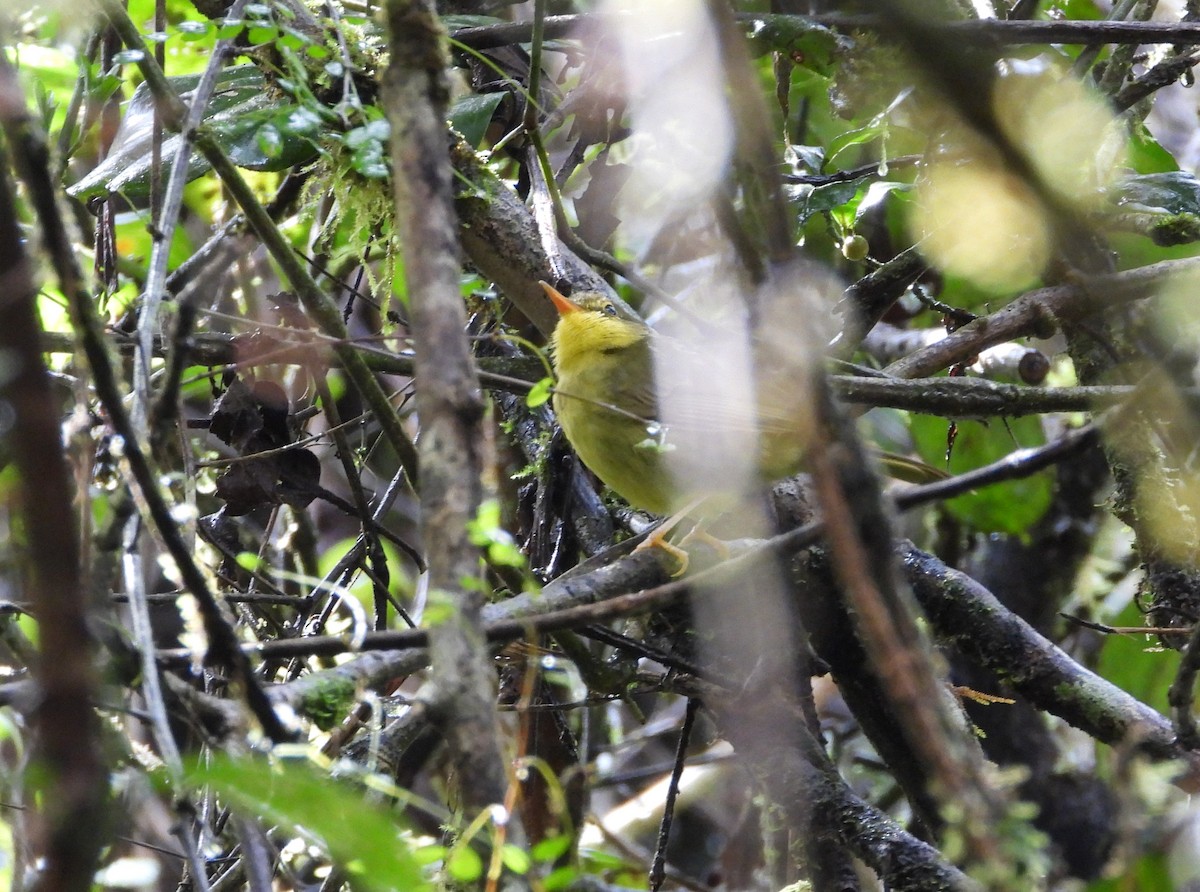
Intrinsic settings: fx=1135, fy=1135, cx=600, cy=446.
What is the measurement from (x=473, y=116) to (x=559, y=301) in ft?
1.93

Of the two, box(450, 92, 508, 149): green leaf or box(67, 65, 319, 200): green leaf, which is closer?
box(67, 65, 319, 200): green leaf

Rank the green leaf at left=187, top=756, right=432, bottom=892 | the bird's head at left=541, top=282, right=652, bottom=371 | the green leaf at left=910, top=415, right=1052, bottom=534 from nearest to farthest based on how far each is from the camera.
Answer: the green leaf at left=187, top=756, right=432, bottom=892, the bird's head at left=541, top=282, right=652, bottom=371, the green leaf at left=910, top=415, right=1052, bottom=534

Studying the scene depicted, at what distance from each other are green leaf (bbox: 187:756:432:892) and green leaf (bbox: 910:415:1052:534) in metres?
3.58

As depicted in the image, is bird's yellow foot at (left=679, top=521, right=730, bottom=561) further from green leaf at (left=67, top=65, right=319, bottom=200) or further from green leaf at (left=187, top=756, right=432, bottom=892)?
green leaf at (left=187, top=756, right=432, bottom=892)

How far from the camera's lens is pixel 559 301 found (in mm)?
3301

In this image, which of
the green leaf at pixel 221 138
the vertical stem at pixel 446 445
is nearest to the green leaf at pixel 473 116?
the green leaf at pixel 221 138

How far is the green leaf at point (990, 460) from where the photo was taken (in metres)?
4.38

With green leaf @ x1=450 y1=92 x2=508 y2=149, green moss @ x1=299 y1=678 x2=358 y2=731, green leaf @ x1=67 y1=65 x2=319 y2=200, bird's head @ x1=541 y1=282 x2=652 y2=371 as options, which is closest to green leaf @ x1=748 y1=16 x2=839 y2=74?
green leaf @ x1=450 y1=92 x2=508 y2=149

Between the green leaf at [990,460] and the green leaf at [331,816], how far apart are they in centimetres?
358

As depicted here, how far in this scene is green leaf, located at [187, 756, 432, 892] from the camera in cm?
109

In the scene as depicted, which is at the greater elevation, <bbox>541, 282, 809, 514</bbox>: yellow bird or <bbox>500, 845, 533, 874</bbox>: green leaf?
<bbox>500, 845, 533, 874</bbox>: green leaf

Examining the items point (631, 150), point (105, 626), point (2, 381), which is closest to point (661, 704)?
point (631, 150)

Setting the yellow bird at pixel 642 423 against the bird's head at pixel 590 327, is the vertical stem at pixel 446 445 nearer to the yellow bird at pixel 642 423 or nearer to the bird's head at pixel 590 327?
the yellow bird at pixel 642 423

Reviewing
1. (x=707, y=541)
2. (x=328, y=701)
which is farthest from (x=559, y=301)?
(x=328, y=701)
